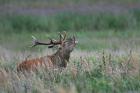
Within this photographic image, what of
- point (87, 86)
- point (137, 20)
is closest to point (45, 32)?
point (137, 20)

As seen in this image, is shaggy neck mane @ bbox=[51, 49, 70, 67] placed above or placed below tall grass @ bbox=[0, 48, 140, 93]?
above

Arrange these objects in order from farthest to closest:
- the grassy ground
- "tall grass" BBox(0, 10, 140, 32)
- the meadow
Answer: "tall grass" BBox(0, 10, 140, 32) < the meadow < the grassy ground

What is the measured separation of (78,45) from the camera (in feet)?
71.3

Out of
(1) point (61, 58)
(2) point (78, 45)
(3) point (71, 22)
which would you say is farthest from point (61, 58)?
(3) point (71, 22)

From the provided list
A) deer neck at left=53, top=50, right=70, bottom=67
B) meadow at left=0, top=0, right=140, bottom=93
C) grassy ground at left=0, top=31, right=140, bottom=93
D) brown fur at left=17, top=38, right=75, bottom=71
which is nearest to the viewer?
grassy ground at left=0, top=31, right=140, bottom=93

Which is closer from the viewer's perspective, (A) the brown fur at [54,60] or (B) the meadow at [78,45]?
(B) the meadow at [78,45]

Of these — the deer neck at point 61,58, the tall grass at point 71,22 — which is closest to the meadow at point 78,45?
the tall grass at point 71,22

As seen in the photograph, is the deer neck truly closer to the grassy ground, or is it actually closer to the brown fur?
the brown fur

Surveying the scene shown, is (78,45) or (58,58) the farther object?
(78,45)

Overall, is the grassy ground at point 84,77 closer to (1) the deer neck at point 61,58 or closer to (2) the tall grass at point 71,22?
(1) the deer neck at point 61,58

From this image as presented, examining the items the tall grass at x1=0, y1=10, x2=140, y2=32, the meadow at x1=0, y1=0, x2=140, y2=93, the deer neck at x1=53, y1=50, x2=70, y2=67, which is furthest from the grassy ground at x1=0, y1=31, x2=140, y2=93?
the tall grass at x1=0, y1=10, x2=140, y2=32

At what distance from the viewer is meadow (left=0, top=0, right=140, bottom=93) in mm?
11859

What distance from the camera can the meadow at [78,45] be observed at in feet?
38.9

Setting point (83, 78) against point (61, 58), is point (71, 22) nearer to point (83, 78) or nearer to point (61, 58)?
point (61, 58)
